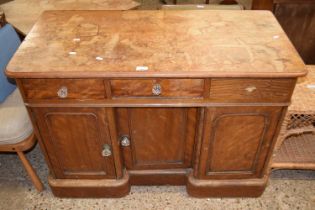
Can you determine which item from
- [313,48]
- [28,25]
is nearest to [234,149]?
[313,48]

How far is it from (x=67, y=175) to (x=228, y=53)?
0.99 metres

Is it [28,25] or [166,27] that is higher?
[166,27]

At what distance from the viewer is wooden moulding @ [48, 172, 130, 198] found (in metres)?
1.60

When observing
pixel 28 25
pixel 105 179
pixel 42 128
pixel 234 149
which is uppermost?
pixel 28 25

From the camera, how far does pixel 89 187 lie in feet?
5.25

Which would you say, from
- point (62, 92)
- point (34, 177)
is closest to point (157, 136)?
point (62, 92)

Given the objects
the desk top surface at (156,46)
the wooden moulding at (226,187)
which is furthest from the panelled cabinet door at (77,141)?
the wooden moulding at (226,187)

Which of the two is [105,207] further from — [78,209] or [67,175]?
[67,175]

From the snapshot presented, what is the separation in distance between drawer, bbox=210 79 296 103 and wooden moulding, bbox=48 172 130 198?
71 centimetres

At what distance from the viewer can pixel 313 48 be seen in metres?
2.02

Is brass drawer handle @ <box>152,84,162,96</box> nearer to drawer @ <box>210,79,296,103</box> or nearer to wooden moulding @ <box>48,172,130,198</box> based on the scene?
drawer @ <box>210,79,296,103</box>

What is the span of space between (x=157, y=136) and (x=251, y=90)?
52 cm

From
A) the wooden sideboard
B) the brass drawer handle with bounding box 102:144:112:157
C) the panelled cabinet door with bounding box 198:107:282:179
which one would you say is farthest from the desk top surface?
the brass drawer handle with bounding box 102:144:112:157

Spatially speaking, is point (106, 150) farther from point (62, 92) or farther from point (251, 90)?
point (251, 90)
